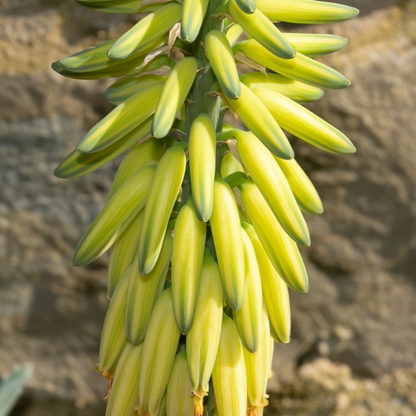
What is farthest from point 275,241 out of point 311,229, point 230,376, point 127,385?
point 311,229

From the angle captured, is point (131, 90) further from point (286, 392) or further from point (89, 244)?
point (286, 392)

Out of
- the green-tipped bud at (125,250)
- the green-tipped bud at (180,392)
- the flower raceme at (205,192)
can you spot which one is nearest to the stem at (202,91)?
the flower raceme at (205,192)

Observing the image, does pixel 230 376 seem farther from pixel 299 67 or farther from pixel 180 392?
pixel 299 67

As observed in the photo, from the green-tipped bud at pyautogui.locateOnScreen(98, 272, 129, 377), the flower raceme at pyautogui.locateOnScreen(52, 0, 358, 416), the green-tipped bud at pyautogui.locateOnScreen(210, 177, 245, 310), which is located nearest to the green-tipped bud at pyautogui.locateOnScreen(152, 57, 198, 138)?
the flower raceme at pyautogui.locateOnScreen(52, 0, 358, 416)

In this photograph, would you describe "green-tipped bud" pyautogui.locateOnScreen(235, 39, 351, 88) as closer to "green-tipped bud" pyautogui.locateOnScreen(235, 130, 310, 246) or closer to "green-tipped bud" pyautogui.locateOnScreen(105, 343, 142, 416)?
"green-tipped bud" pyautogui.locateOnScreen(235, 130, 310, 246)

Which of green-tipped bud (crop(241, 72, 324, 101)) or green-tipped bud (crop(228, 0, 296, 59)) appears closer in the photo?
green-tipped bud (crop(228, 0, 296, 59))

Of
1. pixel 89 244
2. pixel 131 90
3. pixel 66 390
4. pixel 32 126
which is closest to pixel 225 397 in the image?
pixel 89 244
